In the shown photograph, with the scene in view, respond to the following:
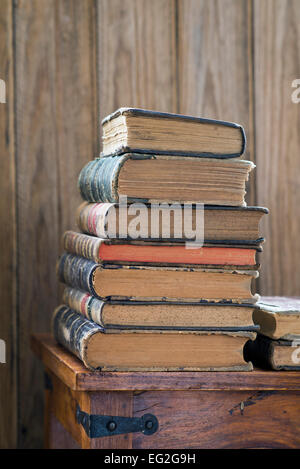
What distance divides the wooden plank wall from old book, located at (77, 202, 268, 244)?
41cm

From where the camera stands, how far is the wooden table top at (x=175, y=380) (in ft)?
3.30

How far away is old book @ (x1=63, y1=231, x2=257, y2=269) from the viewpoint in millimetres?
1031

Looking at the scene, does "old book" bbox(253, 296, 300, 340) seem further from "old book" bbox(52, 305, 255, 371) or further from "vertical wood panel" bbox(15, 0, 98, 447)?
"vertical wood panel" bbox(15, 0, 98, 447)

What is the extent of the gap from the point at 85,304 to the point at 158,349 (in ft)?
0.48

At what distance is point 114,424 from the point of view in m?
1.03

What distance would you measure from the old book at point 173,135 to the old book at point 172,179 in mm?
16

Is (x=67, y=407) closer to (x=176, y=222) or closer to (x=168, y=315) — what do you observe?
(x=168, y=315)

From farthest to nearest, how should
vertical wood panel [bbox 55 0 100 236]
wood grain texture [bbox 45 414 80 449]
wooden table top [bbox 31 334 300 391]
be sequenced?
vertical wood panel [bbox 55 0 100 236] → wood grain texture [bbox 45 414 80 449] → wooden table top [bbox 31 334 300 391]

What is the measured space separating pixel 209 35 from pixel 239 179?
604 mm

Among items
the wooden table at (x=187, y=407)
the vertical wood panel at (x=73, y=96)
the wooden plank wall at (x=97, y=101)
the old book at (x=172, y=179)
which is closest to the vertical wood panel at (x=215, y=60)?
the wooden plank wall at (x=97, y=101)

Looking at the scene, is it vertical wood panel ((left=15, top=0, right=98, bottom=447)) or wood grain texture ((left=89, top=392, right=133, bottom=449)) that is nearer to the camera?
wood grain texture ((left=89, top=392, right=133, bottom=449))

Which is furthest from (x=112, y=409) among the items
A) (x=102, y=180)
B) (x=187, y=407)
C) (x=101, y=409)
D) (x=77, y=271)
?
(x=102, y=180)

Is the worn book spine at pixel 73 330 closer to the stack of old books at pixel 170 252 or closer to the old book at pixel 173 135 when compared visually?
the stack of old books at pixel 170 252

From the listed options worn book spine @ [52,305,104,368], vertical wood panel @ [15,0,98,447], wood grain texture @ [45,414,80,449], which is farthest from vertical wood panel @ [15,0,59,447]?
worn book spine @ [52,305,104,368]
